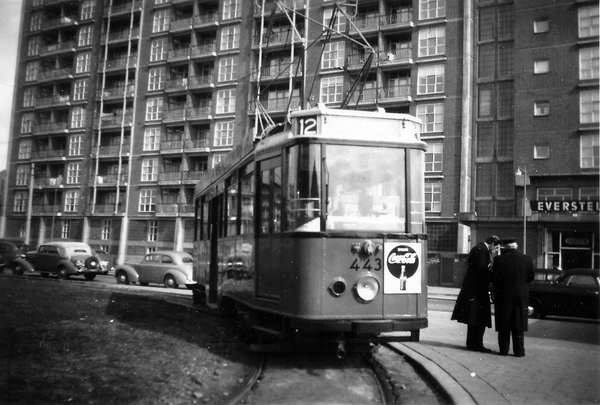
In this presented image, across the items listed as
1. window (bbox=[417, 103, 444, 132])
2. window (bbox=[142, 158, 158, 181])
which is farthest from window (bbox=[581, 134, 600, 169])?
window (bbox=[142, 158, 158, 181])

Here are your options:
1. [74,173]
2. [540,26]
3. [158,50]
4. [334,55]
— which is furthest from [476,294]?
[158,50]

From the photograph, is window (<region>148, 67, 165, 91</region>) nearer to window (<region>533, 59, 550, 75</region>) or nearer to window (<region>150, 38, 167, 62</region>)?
window (<region>150, 38, 167, 62</region>)

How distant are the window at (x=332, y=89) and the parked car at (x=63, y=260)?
21.9 metres

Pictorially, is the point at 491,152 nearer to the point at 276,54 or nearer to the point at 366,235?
the point at 276,54

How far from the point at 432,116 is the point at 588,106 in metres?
9.79

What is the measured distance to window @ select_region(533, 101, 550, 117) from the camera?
32969 mm

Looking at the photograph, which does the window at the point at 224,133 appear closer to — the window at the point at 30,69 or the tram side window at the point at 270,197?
the window at the point at 30,69

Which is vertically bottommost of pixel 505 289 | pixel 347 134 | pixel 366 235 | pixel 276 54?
pixel 505 289

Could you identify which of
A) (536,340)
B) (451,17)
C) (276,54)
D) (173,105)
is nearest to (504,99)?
(451,17)

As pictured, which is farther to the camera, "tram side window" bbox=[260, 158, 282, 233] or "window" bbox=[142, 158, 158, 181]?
"window" bbox=[142, 158, 158, 181]

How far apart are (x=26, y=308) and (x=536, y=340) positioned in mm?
10224

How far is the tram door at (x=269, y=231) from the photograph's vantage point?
24.1ft

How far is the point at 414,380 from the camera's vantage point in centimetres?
688

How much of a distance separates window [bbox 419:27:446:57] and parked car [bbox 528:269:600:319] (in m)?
25.4
